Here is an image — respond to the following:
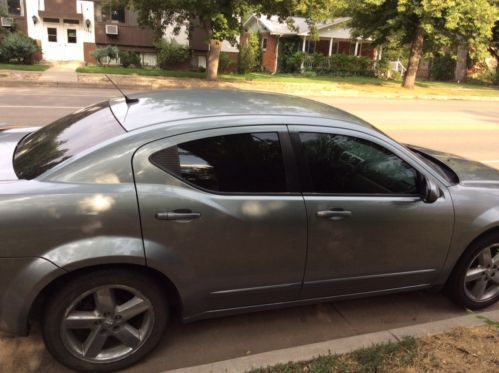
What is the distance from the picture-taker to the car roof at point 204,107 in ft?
9.89

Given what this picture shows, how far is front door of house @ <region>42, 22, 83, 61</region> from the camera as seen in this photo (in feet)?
103

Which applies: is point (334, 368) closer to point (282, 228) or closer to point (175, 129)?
point (282, 228)

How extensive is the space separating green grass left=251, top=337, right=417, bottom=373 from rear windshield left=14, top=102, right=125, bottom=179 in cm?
166

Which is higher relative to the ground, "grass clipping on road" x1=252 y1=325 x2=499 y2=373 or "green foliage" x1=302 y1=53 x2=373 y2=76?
"green foliage" x1=302 y1=53 x2=373 y2=76

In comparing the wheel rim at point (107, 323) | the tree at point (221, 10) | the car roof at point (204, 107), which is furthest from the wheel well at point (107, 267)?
the tree at point (221, 10)

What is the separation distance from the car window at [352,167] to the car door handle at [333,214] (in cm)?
14

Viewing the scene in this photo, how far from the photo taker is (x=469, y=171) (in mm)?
3951

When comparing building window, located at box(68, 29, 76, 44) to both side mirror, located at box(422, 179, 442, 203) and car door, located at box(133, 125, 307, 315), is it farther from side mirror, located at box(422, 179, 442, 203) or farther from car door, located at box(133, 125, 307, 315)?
side mirror, located at box(422, 179, 442, 203)

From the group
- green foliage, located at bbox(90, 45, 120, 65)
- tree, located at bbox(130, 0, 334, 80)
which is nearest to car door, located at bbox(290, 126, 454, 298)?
tree, located at bbox(130, 0, 334, 80)

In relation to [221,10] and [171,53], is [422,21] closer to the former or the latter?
[221,10]

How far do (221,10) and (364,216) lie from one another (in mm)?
18884

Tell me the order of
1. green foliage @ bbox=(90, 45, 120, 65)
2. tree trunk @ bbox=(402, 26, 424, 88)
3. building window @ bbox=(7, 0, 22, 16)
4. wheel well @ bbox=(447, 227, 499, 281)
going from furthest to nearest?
building window @ bbox=(7, 0, 22, 16) < green foliage @ bbox=(90, 45, 120, 65) < tree trunk @ bbox=(402, 26, 424, 88) < wheel well @ bbox=(447, 227, 499, 281)

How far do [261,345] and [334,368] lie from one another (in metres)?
0.62

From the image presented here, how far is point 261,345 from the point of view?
327 cm
